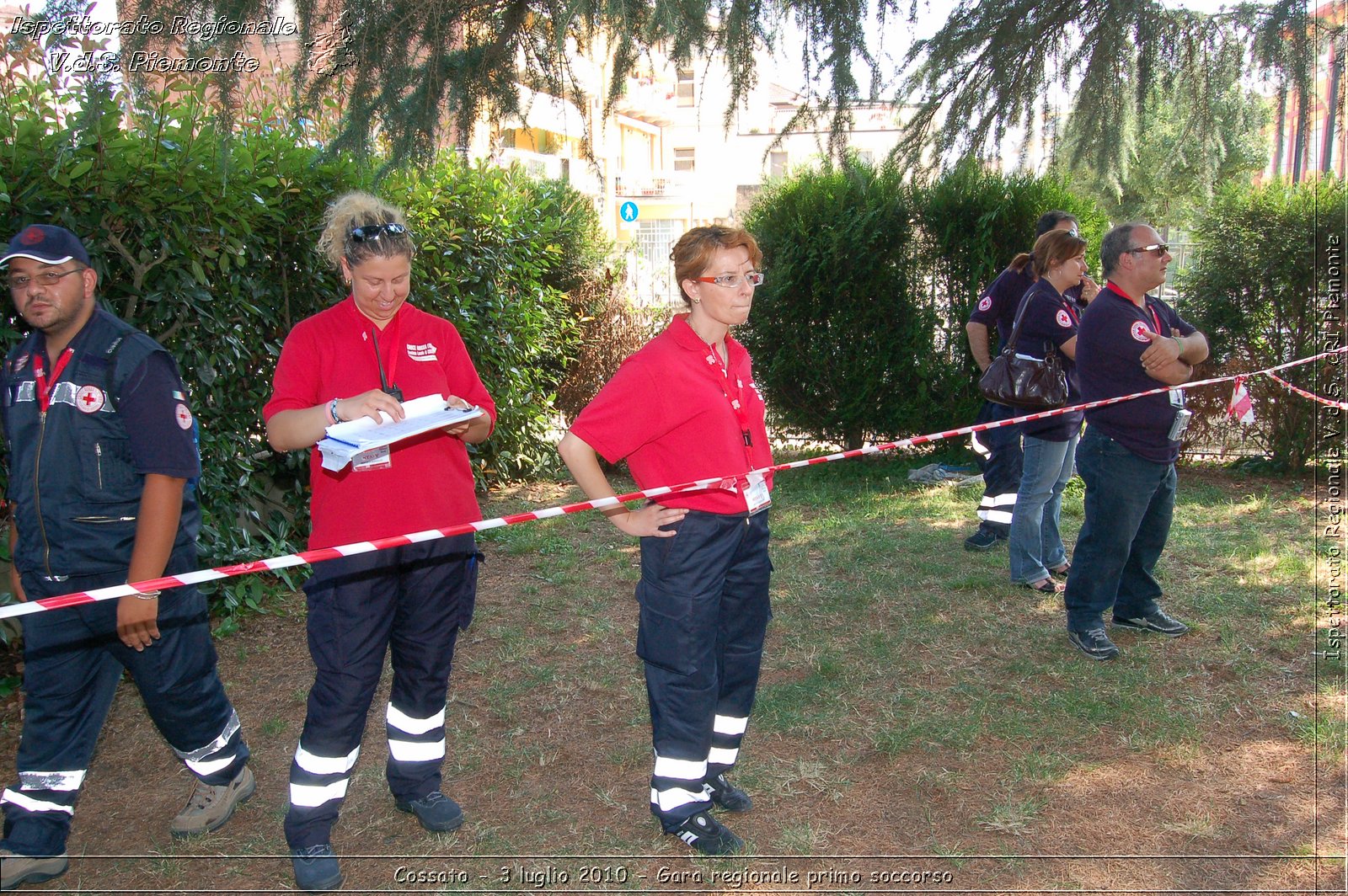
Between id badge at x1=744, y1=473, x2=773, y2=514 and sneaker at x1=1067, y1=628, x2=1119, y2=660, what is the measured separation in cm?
260

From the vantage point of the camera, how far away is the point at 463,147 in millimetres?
4074

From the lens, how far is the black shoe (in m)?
6.76

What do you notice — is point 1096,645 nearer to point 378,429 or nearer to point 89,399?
point 378,429

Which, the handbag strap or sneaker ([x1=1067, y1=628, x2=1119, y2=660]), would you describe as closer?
sneaker ([x1=1067, y1=628, x2=1119, y2=660])

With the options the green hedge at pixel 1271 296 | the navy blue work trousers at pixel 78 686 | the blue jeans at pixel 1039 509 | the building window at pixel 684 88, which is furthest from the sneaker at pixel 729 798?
the green hedge at pixel 1271 296

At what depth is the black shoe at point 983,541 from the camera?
676 centimetres

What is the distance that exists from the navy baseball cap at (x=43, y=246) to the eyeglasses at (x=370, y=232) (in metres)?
0.85

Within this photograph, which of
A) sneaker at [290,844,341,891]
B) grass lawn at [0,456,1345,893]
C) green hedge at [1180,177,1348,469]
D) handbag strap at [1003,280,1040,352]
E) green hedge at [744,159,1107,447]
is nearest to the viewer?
sneaker at [290,844,341,891]

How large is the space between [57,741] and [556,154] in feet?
11.2

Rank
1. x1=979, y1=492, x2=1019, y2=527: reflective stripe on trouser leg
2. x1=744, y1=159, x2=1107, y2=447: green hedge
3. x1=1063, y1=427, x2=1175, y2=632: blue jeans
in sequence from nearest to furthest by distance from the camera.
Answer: x1=1063, y1=427, x2=1175, y2=632: blue jeans
x1=979, y1=492, x2=1019, y2=527: reflective stripe on trouser leg
x1=744, y1=159, x2=1107, y2=447: green hedge

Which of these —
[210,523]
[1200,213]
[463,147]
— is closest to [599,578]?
[210,523]

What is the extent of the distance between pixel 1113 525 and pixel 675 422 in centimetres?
277

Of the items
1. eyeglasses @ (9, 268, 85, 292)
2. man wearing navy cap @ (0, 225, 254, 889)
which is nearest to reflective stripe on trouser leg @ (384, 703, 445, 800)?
man wearing navy cap @ (0, 225, 254, 889)

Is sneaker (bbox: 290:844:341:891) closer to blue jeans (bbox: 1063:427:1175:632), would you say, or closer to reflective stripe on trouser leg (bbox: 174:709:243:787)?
reflective stripe on trouser leg (bbox: 174:709:243:787)
